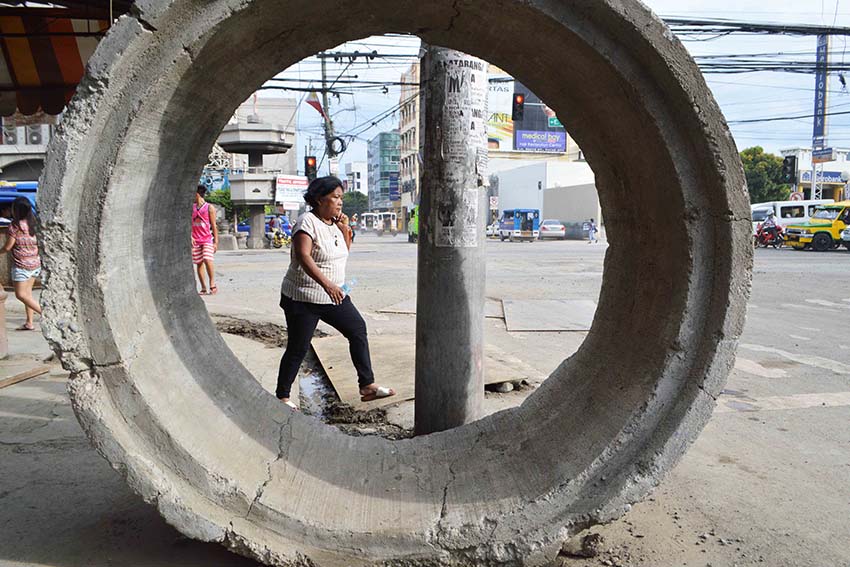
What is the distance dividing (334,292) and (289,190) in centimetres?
2927

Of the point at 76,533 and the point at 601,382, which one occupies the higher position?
the point at 601,382

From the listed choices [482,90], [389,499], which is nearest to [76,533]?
[389,499]

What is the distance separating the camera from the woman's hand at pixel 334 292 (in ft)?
15.1

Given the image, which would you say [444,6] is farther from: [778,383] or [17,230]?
[17,230]

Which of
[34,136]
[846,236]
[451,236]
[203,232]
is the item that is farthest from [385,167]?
[451,236]

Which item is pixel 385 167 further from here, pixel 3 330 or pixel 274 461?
pixel 274 461

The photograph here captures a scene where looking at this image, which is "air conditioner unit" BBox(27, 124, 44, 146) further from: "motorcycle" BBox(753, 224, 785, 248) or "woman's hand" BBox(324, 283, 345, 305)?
"woman's hand" BBox(324, 283, 345, 305)

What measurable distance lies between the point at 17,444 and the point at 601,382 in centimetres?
369

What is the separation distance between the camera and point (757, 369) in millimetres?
6574

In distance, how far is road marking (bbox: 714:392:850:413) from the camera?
5328mm

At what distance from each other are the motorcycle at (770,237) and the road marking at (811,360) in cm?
2398

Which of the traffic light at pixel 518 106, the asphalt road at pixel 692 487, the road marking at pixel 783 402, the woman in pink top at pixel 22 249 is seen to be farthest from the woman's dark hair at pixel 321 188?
the traffic light at pixel 518 106

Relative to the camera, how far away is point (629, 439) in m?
2.85

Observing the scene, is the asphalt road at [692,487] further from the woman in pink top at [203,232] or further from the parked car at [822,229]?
the parked car at [822,229]
